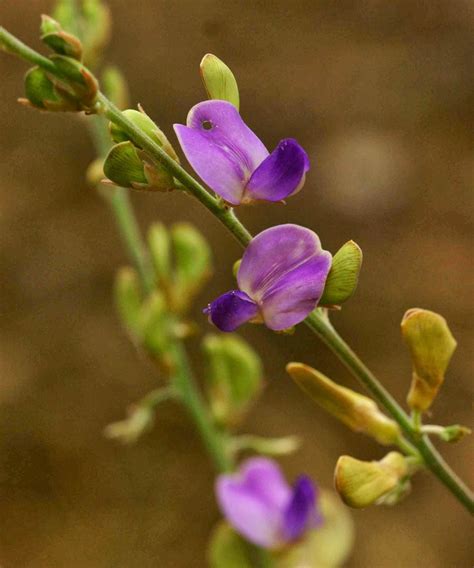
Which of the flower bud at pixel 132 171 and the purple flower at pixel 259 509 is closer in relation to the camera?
the flower bud at pixel 132 171

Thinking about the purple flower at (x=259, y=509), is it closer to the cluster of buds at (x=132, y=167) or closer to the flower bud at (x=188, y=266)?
the flower bud at (x=188, y=266)

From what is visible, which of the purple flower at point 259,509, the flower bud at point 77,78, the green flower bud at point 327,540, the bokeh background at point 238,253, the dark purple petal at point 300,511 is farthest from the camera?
the bokeh background at point 238,253

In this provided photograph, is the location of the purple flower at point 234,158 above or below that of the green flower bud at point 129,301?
above

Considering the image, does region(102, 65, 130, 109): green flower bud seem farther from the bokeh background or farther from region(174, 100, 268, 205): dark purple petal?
the bokeh background

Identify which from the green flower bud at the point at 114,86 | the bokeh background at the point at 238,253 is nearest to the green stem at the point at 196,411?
the green flower bud at the point at 114,86

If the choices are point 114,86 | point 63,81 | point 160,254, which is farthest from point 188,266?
point 63,81

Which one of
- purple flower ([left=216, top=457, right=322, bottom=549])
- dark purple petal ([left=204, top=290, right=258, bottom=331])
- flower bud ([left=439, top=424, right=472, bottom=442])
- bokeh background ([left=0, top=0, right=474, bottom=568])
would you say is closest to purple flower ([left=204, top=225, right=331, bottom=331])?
dark purple petal ([left=204, top=290, right=258, bottom=331])
